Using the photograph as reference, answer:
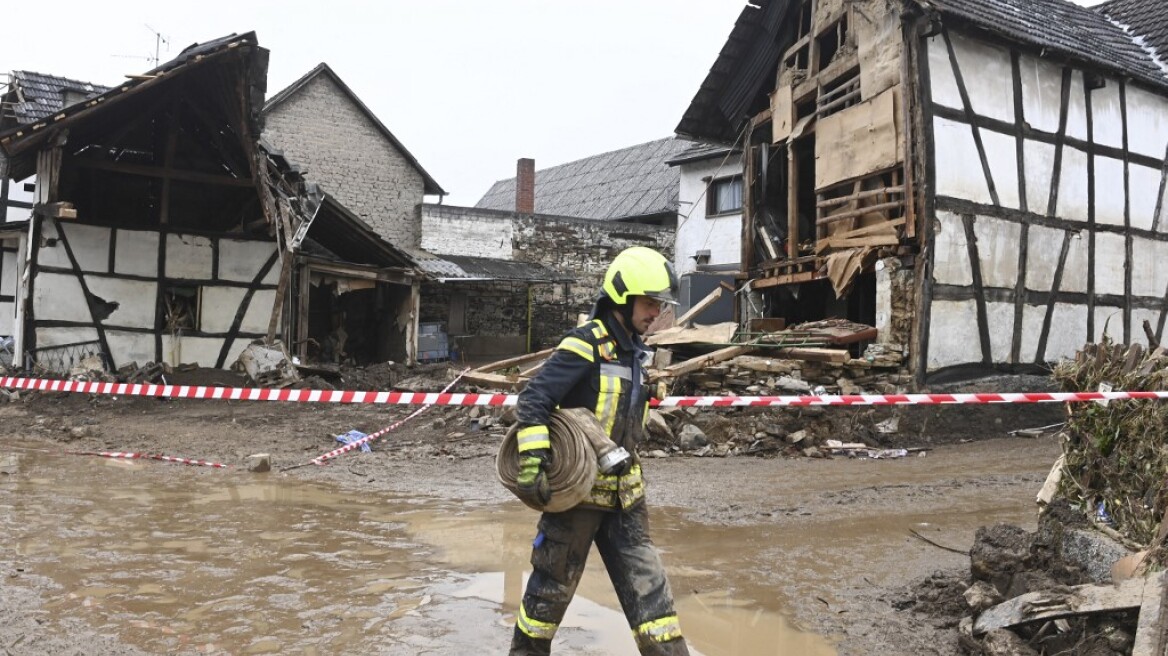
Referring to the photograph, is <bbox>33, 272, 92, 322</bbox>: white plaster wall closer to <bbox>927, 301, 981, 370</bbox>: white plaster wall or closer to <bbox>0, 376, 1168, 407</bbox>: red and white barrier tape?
<bbox>0, 376, 1168, 407</bbox>: red and white barrier tape

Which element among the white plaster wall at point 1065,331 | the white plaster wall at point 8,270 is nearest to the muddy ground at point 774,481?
the white plaster wall at point 1065,331

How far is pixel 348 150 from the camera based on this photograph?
28.2 m

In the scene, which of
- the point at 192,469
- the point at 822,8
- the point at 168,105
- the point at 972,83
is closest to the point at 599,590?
the point at 192,469

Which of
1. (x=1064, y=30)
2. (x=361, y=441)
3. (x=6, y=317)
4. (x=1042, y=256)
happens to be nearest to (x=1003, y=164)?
(x=1042, y=256)

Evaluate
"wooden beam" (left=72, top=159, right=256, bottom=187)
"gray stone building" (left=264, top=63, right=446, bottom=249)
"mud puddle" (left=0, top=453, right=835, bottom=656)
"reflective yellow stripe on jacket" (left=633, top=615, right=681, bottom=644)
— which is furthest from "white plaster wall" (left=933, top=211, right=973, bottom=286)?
"gray stone building" (left=264, top=63, right=446, bottom=249)

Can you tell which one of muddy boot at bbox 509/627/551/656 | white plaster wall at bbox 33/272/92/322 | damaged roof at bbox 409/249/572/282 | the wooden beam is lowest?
muddy boot at bbox 509/627/551/656

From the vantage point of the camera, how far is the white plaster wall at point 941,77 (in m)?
11.5

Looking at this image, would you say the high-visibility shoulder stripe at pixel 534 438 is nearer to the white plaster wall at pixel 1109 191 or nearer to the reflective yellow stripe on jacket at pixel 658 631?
the reflective yellow stripe on jacket at pixel 658 631

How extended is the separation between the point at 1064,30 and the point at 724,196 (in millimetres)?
12107

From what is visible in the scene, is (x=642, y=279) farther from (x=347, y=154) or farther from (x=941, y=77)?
(x=347, y=154)

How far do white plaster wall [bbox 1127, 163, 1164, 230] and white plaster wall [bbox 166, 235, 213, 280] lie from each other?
16067 mm

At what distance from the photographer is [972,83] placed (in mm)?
11945

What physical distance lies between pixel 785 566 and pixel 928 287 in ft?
23.5

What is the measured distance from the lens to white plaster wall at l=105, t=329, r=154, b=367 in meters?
15.5
